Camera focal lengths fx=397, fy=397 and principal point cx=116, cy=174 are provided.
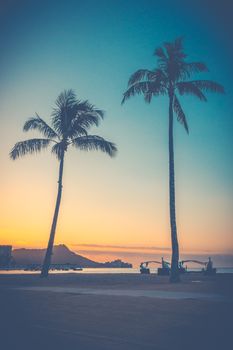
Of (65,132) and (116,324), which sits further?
(65,132)

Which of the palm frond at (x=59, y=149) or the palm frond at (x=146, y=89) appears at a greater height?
the palm frond at (x=146, y=89)

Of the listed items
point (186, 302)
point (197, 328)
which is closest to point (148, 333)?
point (197, 328)

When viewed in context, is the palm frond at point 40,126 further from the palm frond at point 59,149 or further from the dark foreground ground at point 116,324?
the dark foreground ground at point 116,324

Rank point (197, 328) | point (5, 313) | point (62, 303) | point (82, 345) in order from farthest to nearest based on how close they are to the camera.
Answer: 1. point (62, 303)
2. point (5, 313)
3. point (197, 328)
4. point (82, 345)

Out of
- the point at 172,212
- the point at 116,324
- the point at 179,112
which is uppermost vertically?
the point at 179,112

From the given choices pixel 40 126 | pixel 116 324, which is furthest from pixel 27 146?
pixel 116 324

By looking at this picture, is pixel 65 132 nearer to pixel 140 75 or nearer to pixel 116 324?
pixel 140 75

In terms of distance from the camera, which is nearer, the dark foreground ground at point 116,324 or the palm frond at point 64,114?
the dark foreground ground at point 116,324

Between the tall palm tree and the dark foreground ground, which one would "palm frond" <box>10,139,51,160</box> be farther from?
the dark foreground ground

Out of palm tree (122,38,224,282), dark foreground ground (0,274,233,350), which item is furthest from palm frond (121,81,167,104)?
dark foreground ground (0,274,233,350)

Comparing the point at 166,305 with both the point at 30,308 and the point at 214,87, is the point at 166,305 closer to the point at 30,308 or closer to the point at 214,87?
the point at 30,308

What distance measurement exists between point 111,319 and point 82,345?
2149 millimetres

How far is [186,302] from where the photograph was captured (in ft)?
33.1

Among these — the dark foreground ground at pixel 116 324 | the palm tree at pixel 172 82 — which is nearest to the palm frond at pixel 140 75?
the palm tree at pixel 172 82
